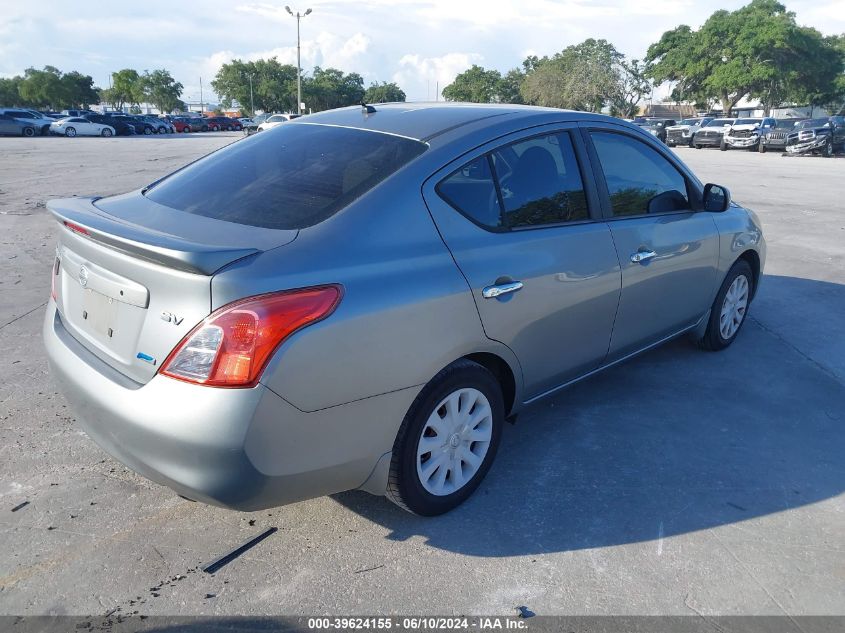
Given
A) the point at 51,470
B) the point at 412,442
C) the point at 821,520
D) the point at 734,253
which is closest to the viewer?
the point at 412,442

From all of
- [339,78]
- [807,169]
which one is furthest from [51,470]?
[339,78]

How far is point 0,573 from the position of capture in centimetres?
264

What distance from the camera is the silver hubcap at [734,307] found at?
503 centimetres

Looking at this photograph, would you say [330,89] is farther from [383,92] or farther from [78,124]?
[78,124]

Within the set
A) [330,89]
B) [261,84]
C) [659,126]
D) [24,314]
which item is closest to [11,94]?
[261,84]

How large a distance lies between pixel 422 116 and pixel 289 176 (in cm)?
76

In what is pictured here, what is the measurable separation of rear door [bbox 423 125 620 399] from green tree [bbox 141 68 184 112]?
112 m

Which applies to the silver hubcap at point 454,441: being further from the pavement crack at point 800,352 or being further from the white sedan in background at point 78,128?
the white sedan in background at point 78,128

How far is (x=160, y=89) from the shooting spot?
10481 centimetres

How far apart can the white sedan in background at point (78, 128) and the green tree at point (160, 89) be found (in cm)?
6250

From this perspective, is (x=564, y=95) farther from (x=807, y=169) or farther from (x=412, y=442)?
(x=412, y=442)

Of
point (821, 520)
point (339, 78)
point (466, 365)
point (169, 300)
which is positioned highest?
point (339, 78)

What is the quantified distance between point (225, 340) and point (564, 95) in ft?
242

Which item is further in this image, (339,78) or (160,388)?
(339,78)
